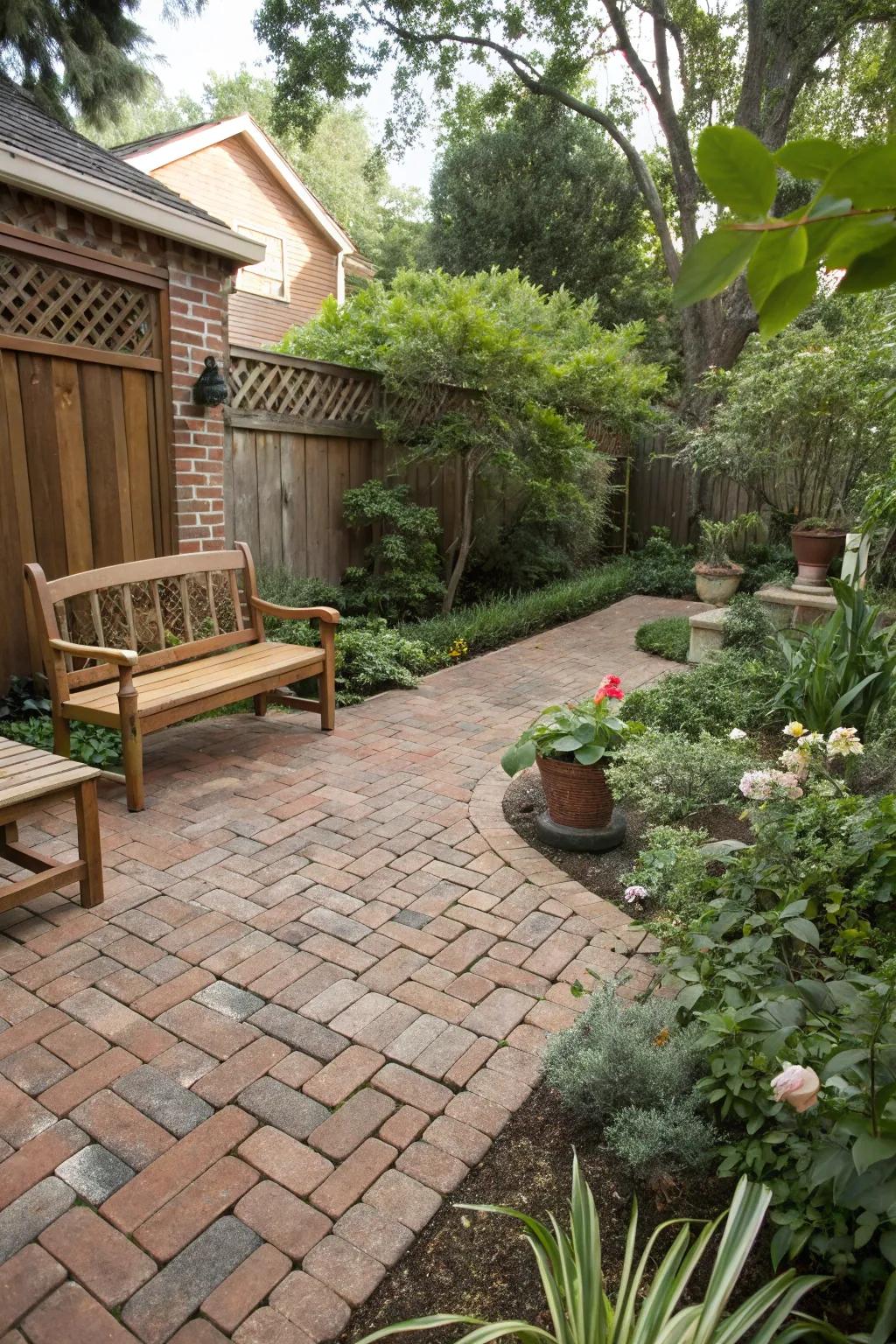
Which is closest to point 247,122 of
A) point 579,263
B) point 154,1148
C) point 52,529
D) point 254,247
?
point 579,263

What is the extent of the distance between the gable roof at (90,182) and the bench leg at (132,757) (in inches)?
105

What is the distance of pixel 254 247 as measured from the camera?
5.21m

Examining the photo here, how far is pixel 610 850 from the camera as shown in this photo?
340cm

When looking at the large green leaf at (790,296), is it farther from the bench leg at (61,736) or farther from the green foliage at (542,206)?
the green foliage at (542,206)

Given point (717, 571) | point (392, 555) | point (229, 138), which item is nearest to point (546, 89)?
point (229, 138)

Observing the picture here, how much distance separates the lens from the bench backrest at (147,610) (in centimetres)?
376

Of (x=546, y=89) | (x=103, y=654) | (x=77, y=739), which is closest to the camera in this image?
(x=103, y=654)

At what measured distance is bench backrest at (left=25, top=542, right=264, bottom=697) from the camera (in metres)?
3.76

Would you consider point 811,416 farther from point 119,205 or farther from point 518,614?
point 119,205

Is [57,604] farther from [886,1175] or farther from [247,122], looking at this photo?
[247,122]

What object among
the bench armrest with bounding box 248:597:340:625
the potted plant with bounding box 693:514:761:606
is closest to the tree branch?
the potted plant with bounding box 693:514:761:606

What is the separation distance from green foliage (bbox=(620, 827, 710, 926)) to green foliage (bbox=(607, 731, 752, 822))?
Result: 228 mm

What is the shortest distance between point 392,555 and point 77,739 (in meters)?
3.27

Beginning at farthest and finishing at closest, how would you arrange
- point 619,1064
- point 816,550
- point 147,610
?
point 816,550 → point 147,610 → point 619,1064
